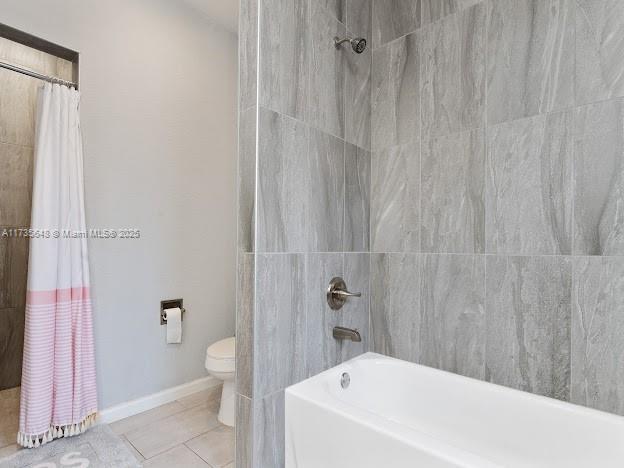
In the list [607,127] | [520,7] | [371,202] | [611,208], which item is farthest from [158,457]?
[520,7]

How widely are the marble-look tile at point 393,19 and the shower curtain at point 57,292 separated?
181 centimetres

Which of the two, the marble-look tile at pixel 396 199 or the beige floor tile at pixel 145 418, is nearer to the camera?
the marble-look tile at pixel 396 199

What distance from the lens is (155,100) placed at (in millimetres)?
2340

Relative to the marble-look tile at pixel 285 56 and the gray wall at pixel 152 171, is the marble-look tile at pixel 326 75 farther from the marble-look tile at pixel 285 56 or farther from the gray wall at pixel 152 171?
the gray wall at pixel 152 171

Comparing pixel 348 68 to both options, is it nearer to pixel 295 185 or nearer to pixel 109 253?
pixel 295 185

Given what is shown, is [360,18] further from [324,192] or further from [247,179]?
[247,179]

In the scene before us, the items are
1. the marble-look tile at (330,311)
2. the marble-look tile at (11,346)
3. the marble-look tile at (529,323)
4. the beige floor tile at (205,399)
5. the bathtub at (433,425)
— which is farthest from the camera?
the marble-look tile at (11,346)

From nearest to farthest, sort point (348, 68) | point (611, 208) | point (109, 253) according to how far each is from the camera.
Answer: point (611, 208) < point (348, 68) < point (109, 253)

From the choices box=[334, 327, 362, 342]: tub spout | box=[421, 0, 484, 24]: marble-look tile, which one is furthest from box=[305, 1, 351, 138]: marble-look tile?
box=[334, 327, 362, 342]: tub spout

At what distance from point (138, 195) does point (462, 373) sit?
2245mm

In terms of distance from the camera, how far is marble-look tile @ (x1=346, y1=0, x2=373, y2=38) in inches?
67.9

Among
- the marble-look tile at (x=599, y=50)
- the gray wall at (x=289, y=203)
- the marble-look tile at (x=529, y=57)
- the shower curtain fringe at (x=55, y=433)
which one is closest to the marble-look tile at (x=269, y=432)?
the gray wall at (x=289, y=203)

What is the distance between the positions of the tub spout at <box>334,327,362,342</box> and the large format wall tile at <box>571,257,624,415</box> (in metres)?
0.85

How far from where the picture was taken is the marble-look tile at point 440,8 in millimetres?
1553
